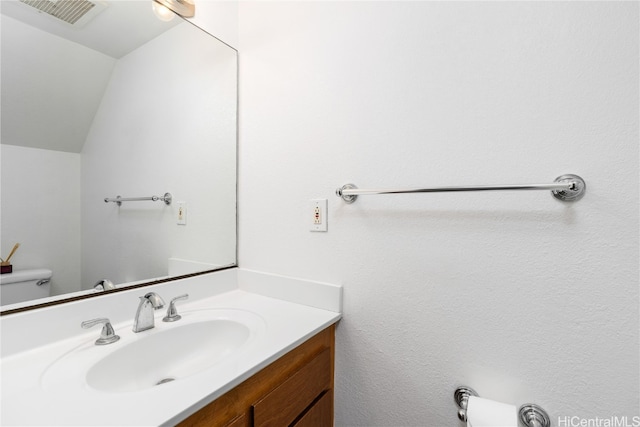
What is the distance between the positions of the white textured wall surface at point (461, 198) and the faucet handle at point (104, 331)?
56 centimetres

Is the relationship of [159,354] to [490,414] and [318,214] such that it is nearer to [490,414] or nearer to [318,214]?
[318,214]

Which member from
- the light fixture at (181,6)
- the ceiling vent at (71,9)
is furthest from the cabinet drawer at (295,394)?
the light fixture at (181,6)

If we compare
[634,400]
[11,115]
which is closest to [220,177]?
[11,115]

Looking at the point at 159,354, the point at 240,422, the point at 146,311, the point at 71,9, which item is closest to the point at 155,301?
the point at 146,311

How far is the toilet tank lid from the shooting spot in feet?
2.33

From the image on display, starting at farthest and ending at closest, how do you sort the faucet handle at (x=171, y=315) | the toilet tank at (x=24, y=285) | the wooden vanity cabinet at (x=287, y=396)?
1. the faucet handle at (x=171, y=315)
2. the toilet tank at (x=24, y=285)
3. the wooden vanity cabinet at (x=287, y=396)

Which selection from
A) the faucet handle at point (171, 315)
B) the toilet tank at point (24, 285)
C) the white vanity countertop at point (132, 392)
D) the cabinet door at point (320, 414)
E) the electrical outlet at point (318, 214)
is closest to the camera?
the white vanity countertop at point (132, 392)

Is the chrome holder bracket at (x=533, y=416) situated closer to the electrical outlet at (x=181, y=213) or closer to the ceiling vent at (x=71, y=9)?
the electrical outlet at (x=181, y=213)

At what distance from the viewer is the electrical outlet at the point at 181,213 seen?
3.72 ft

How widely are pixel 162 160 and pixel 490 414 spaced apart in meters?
1.30

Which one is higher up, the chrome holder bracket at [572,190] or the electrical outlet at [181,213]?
the chrome holder bracket at [572,190]

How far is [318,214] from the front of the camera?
105 cm

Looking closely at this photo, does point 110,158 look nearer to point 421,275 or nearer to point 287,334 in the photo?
point 287,334

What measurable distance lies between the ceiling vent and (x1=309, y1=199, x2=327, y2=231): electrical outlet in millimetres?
920
